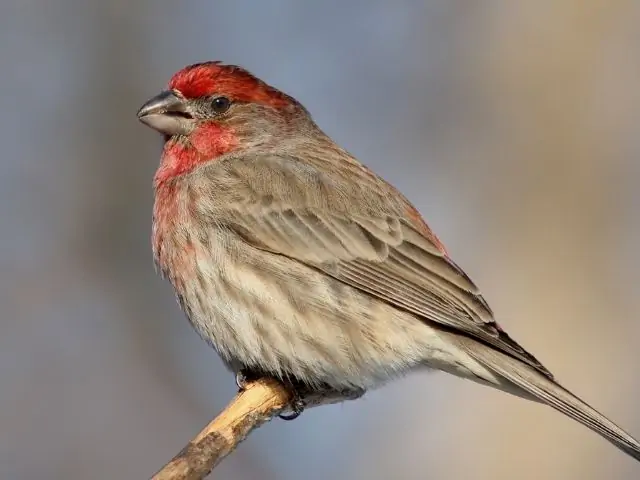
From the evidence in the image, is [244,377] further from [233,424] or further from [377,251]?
[377,251]

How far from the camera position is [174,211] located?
24.2ft

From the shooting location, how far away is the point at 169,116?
308 inches

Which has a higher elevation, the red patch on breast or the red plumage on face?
the red plumage on face

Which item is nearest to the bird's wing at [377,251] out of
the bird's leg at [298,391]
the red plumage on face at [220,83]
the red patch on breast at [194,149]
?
the red patch on breast at [194,149]

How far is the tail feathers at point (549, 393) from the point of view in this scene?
21.2ft

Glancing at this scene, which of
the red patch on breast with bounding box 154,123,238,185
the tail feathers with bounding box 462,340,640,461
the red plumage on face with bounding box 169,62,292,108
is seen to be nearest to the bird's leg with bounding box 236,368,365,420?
the tail feathers with bounding box 462,340,640,461

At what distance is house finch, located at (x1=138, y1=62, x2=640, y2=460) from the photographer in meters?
6.94

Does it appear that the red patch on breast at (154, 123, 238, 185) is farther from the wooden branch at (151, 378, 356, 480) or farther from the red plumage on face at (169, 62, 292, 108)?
the wooden branch at (151, 378, 356, 480)

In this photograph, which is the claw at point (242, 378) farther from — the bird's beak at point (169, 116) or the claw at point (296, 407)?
the bird's beak at point (169, 116)

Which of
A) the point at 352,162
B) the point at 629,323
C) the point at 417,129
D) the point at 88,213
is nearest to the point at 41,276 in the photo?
the point at 88,213

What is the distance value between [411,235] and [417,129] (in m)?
3.79

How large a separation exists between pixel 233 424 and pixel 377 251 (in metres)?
1.50

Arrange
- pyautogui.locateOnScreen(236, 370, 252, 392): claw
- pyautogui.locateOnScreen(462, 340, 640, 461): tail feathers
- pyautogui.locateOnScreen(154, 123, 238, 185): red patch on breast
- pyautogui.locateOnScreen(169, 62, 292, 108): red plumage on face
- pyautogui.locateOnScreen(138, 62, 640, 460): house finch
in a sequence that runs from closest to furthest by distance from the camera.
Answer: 1. pyautogui.locateOnScreen(462, 340, 640, 461): tail feathers
2. pyautogui.locateOnScreen(138, 62, 640, 460): house finch
3. pyautogui.locateOnScreen(236, 370, 252, 392): claw
4. pyautogui.locateOnScreen(154, 123, 238, 185): red patch on breast
5. pyautogui.locateOnScreen(169, 62, 292, 108): red plumage on face

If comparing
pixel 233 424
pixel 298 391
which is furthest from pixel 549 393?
pixel 233 424
